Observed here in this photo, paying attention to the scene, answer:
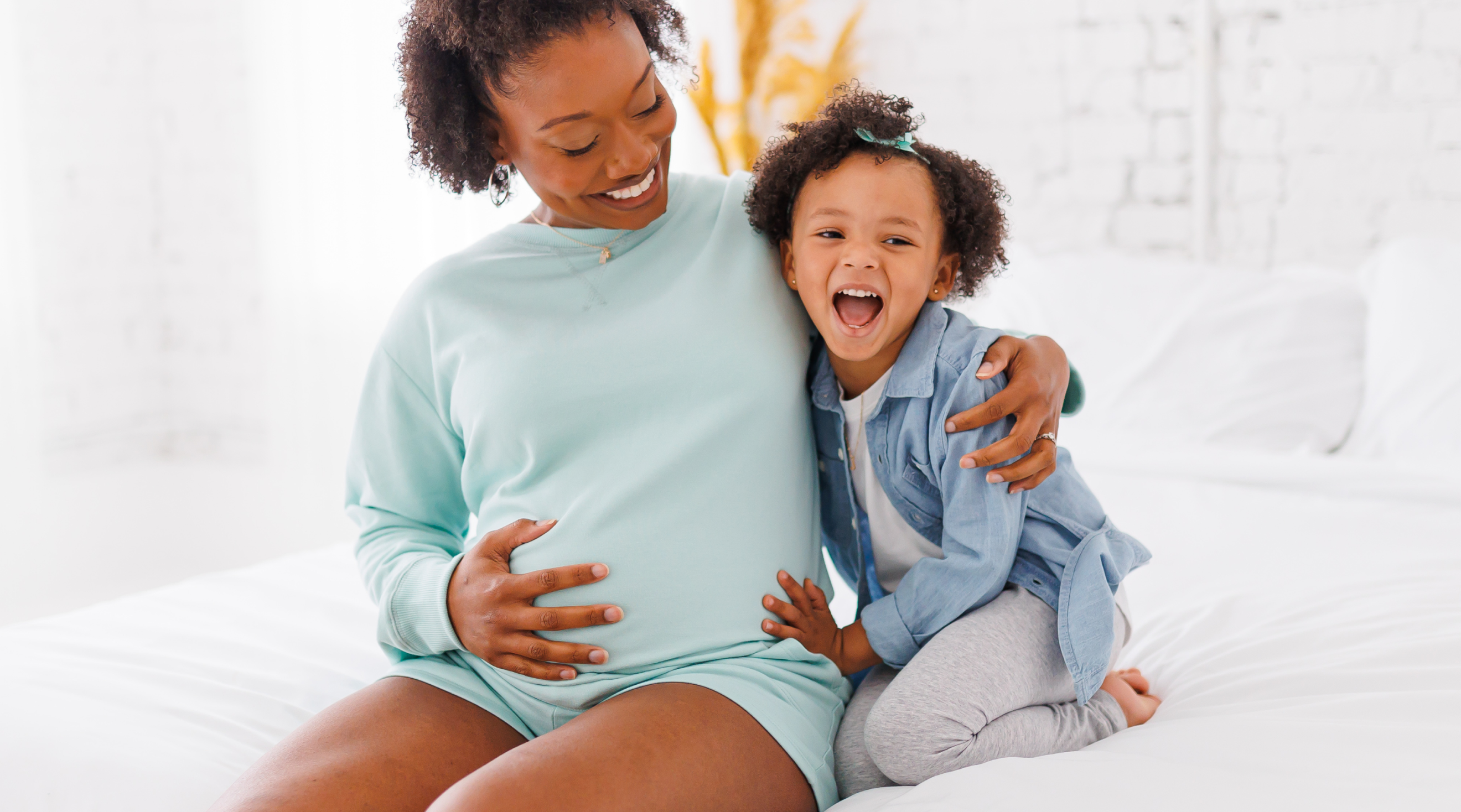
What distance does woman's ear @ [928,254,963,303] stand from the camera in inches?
49.9

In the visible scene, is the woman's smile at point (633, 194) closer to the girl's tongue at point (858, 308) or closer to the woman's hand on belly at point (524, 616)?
the girl's tongue at point (858, 308)

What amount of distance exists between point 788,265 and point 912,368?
0.64 feet

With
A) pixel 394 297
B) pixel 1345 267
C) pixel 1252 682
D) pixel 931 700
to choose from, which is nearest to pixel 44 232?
pixel 394 297

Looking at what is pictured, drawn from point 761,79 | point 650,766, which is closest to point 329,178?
point 761,79

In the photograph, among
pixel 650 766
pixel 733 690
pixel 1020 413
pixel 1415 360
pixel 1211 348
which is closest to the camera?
pixel 650 766

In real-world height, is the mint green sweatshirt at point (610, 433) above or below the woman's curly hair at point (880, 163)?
below

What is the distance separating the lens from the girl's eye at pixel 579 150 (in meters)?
1.16

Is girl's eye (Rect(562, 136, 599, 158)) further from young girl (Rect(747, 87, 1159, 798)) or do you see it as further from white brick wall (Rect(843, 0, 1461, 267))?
white brick wall (Rect(843, 0, 1461, 267))

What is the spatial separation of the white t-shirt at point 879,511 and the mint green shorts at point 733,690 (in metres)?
0.16

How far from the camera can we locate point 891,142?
1.21 meters

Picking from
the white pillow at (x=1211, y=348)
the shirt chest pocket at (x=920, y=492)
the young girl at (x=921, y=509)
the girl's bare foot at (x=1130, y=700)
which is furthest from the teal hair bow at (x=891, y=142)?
the white pillow at (x=1211, y=348)

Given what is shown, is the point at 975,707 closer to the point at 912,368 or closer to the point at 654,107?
the point at 912,368

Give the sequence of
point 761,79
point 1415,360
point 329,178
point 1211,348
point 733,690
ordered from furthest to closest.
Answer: point 761,79 → point 329,178 → point 1211,348 → point 1415,360 → point 733,690

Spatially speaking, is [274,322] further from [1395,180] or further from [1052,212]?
[1395,180]
